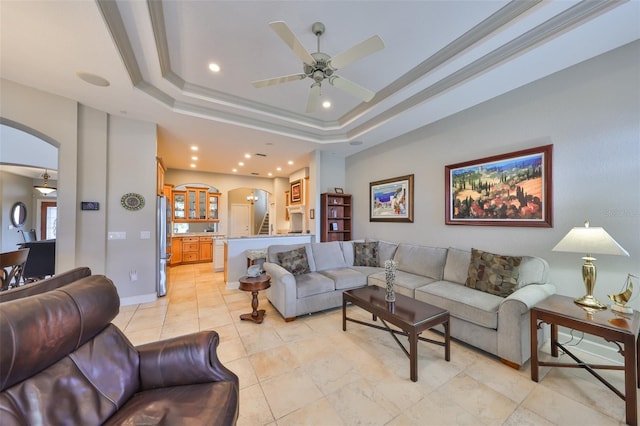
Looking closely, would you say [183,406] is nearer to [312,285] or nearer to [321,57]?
[312,285]

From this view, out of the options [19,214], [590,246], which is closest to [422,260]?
[590,246]

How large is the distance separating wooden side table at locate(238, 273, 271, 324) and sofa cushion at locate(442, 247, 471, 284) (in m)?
2.49

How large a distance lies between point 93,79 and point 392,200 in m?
4.69

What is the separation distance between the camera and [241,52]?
2.55 metres

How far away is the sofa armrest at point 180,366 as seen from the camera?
52.3 inches

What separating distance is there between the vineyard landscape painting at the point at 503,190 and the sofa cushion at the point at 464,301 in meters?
1.05


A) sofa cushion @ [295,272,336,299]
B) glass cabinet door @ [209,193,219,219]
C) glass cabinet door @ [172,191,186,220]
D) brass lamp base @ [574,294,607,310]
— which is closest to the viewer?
brass lamp base @ [574,294,607,310]

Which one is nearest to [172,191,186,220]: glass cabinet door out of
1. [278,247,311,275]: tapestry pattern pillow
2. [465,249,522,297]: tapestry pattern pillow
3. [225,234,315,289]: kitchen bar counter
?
[225,234,315,289]: kitchen bar counter

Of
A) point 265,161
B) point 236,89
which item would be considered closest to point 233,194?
point 265,161

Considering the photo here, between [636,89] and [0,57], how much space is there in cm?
610

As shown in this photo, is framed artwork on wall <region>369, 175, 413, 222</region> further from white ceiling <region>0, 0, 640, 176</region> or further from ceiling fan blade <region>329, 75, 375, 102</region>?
ceiling fan blade <region>329, 75, 375, 102</region>

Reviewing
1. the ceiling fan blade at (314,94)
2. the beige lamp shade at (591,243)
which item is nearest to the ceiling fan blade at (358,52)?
the ceiling fan blade at (314,94)

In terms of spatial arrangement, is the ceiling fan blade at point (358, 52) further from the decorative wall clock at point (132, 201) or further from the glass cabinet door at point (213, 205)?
the glass cabinet door at point (213, 205)

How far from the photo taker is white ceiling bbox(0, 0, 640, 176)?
6.40ft
